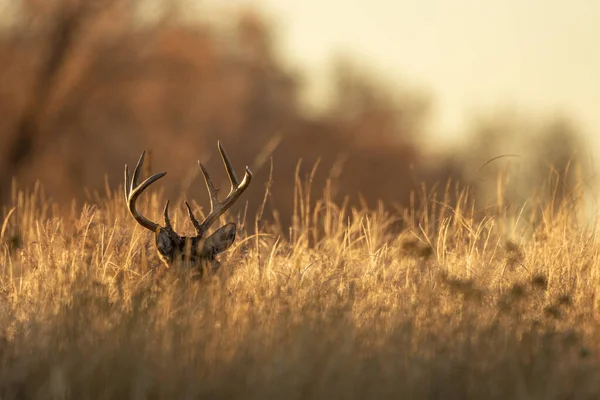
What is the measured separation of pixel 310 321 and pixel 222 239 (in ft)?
8.96

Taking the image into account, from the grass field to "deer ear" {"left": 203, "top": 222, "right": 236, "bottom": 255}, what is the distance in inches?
5.1

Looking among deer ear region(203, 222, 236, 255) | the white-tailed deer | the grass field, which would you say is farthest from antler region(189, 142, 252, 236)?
the grass field

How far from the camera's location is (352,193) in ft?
131

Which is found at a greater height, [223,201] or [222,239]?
[223,201]

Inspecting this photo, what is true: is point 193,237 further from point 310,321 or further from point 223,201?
point 310,321

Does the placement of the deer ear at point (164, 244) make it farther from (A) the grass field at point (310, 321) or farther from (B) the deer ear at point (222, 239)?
(B) the deer ear at point (222, 239)

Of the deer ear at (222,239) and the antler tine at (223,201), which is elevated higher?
the antler tine at (223,201)

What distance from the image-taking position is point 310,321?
704 cm

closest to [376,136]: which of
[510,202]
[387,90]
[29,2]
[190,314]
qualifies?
[387,90]

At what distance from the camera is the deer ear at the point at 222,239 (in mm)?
9586

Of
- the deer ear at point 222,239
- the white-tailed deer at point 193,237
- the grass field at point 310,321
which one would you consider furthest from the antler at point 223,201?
the grass field at point 310,321

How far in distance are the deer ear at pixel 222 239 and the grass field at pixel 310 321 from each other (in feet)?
0.42

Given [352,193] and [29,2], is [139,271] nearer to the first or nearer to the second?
[29,2]

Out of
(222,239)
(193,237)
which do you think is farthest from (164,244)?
(222,239)
